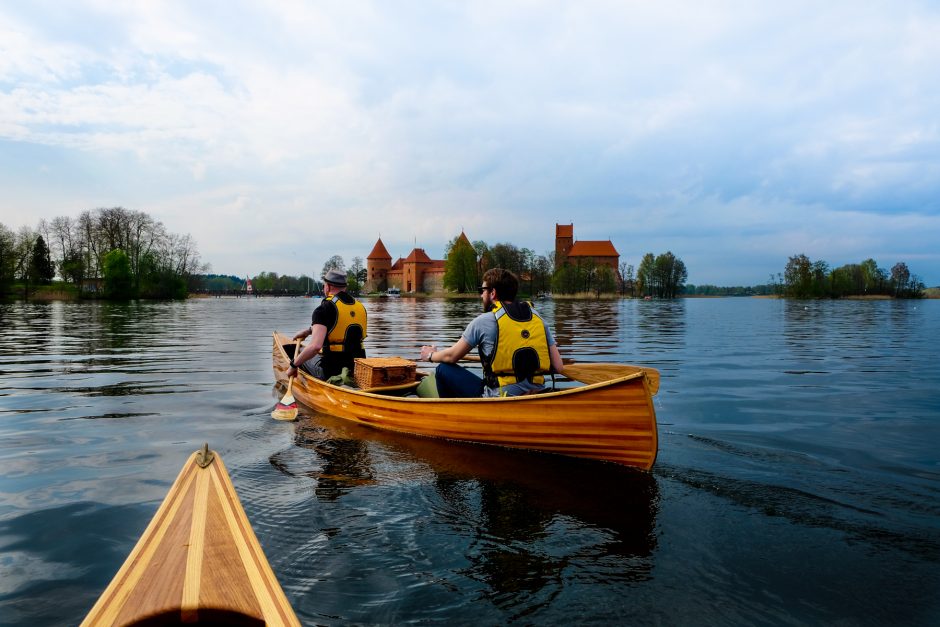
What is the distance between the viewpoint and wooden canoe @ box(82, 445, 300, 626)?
2176 mm

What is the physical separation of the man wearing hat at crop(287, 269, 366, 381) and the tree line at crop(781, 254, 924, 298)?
112049 mm

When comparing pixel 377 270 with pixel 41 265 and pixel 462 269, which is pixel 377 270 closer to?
pixel 462 269

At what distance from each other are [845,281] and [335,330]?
128 meters

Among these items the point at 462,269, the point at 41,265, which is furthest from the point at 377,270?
the point at 41,265

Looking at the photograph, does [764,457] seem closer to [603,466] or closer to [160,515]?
[603,466]

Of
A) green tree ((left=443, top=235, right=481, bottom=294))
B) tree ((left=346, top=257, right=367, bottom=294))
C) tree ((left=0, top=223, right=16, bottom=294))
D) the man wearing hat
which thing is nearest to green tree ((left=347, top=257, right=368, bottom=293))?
tree ((left=346, top=257, right=367, bottom=294))

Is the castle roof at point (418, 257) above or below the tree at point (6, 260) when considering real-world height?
above

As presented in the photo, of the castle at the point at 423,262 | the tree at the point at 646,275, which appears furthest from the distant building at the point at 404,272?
the tree at the point at 646,275

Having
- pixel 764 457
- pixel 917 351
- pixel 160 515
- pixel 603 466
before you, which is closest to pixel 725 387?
pixel 764 457

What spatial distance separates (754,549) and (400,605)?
2547 mm

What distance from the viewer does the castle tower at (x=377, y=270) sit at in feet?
450

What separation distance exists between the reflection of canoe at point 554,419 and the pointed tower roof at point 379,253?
5278 inches

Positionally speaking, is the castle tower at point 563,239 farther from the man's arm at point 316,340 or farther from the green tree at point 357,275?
the man's arm at point 316,340

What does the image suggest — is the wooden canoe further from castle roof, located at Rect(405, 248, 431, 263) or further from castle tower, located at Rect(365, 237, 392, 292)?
castle tower, located at Rect(365, 237, 392, 292)
